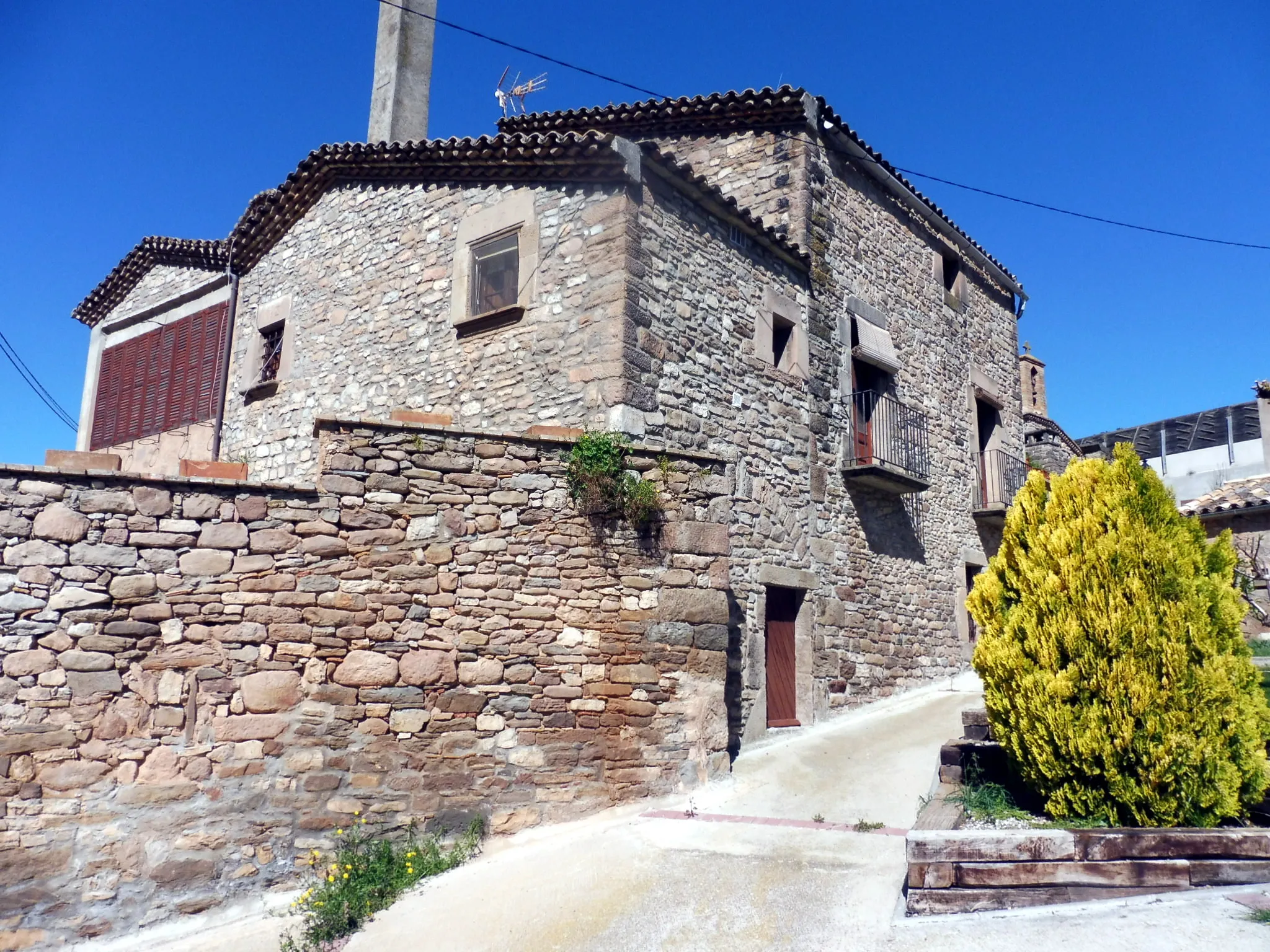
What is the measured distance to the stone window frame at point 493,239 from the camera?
366 inches

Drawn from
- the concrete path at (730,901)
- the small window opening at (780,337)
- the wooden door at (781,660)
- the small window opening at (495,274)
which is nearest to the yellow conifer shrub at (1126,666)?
the concrete path at (730,901)

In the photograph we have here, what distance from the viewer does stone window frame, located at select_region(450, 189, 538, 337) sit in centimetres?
929

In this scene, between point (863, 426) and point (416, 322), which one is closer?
point (416, 322)

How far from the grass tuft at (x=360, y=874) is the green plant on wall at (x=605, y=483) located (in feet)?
8.12

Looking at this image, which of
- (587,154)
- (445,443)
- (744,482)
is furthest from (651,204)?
(445,443)

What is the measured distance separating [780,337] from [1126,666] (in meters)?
6.42

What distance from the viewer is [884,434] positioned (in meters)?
12.0

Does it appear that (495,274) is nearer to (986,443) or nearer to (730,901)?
(730,901)

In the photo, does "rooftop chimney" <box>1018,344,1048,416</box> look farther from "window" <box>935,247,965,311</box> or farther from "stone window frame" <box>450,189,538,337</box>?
"stone window frame" <box>450,189,538,337</box>

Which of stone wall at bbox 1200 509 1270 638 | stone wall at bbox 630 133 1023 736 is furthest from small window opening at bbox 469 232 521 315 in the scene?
stone wall at bbox 1200 509 1270 638

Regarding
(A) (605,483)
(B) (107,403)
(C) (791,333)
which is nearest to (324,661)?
(A) (605,483)

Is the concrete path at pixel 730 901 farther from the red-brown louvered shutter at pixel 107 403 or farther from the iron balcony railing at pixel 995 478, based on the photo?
the red-brown louvered shutter at pixel 107 403

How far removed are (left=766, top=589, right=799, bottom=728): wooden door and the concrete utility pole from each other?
8.18 meters

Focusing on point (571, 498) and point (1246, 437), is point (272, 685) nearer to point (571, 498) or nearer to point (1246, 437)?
point (571, 498)
